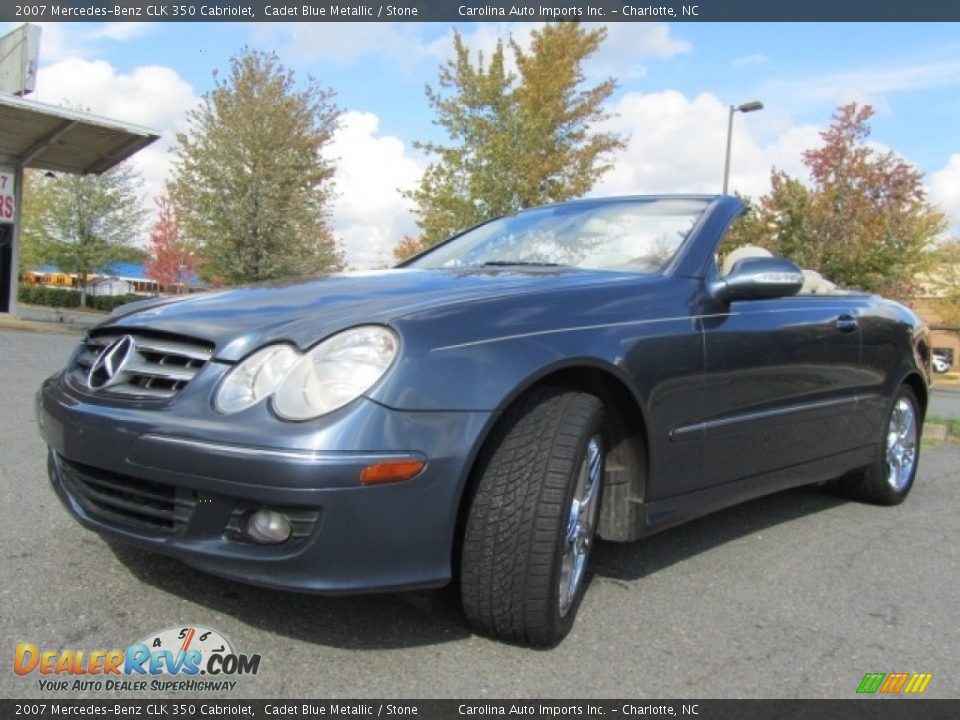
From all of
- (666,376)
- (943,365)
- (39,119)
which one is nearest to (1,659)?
(666,376)

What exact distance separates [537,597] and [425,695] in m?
0.42

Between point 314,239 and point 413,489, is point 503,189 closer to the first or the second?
point 314,239

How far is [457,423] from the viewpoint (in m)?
2.32

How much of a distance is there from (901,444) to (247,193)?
56.3 feet

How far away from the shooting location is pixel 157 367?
2521 millimetres

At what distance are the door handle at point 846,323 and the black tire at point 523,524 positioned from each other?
2.07m

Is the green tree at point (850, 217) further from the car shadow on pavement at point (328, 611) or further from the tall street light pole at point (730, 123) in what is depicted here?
the car shadow on pavement at point (328, 611)

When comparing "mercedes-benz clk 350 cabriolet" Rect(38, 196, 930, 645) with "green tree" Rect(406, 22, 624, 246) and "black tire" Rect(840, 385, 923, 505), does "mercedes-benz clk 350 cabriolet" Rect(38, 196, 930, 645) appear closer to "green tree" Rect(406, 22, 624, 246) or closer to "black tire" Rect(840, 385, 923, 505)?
"black tire" Rect(840, 385, 923, 505)

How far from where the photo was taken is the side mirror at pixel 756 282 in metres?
3.29

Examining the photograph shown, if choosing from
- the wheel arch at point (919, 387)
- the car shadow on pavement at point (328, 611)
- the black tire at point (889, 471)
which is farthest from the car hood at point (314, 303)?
the wheel arch at point (919, 387)
